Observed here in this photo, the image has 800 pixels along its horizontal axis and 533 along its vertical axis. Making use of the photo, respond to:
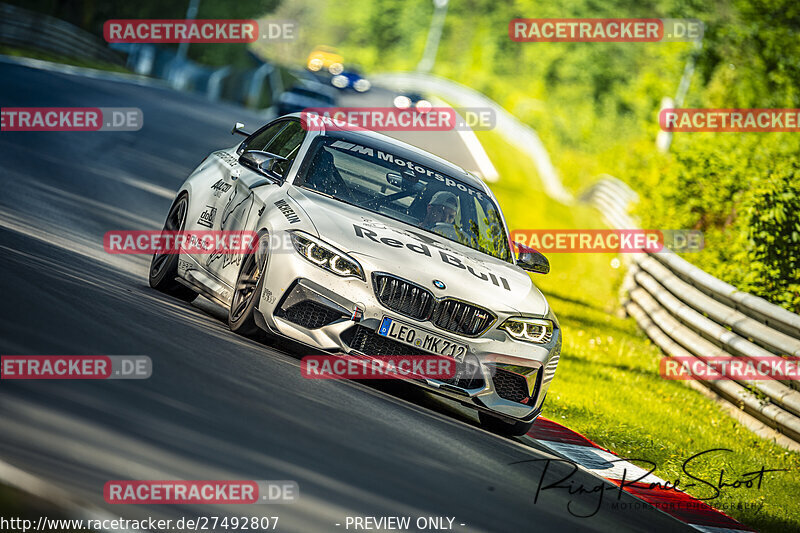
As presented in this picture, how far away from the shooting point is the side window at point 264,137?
31.8 feet

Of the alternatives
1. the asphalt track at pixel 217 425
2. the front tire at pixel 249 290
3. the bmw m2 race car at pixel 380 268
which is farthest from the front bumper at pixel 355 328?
the asphalt track at pixel 217 425

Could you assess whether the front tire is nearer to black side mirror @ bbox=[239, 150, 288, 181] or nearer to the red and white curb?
black side mirror @ bbox=[239, 150, 288, 181]

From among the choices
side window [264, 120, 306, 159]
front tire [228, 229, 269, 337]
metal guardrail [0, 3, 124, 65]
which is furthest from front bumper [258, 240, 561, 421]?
metal guardrail [0, 3, 124, 65]

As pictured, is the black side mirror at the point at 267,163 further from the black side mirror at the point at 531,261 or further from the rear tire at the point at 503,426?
the rear tire at the point at 503,426

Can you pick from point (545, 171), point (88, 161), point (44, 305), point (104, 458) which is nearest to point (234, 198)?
point (44, 305)

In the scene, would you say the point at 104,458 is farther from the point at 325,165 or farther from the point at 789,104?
the point at 789,104

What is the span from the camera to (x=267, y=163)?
8.66 meters

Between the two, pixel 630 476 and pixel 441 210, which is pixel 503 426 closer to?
pixel 630 476

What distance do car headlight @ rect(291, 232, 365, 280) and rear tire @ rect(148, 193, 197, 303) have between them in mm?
2204

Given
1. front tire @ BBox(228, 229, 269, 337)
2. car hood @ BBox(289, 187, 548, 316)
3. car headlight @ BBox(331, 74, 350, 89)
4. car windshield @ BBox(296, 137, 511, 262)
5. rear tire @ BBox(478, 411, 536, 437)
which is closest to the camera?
car hood @ BBox(289, 187, 548, 316)

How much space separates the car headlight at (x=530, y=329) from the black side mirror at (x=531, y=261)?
1.07 meters

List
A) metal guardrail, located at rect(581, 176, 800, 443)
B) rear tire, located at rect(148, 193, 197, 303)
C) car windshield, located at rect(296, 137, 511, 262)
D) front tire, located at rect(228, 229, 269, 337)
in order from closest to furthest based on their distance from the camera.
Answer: front tire, located at rect(228, 229, 269, 337) < car windshield, located at rect(296, 137, 511, 262) < rear tire, located at rect(148, 193, 197, 303) < metal guardrail, located at rect(581, 176, 800, 443)

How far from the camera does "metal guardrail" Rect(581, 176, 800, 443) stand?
1056 cm

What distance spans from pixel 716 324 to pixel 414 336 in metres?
6.29
